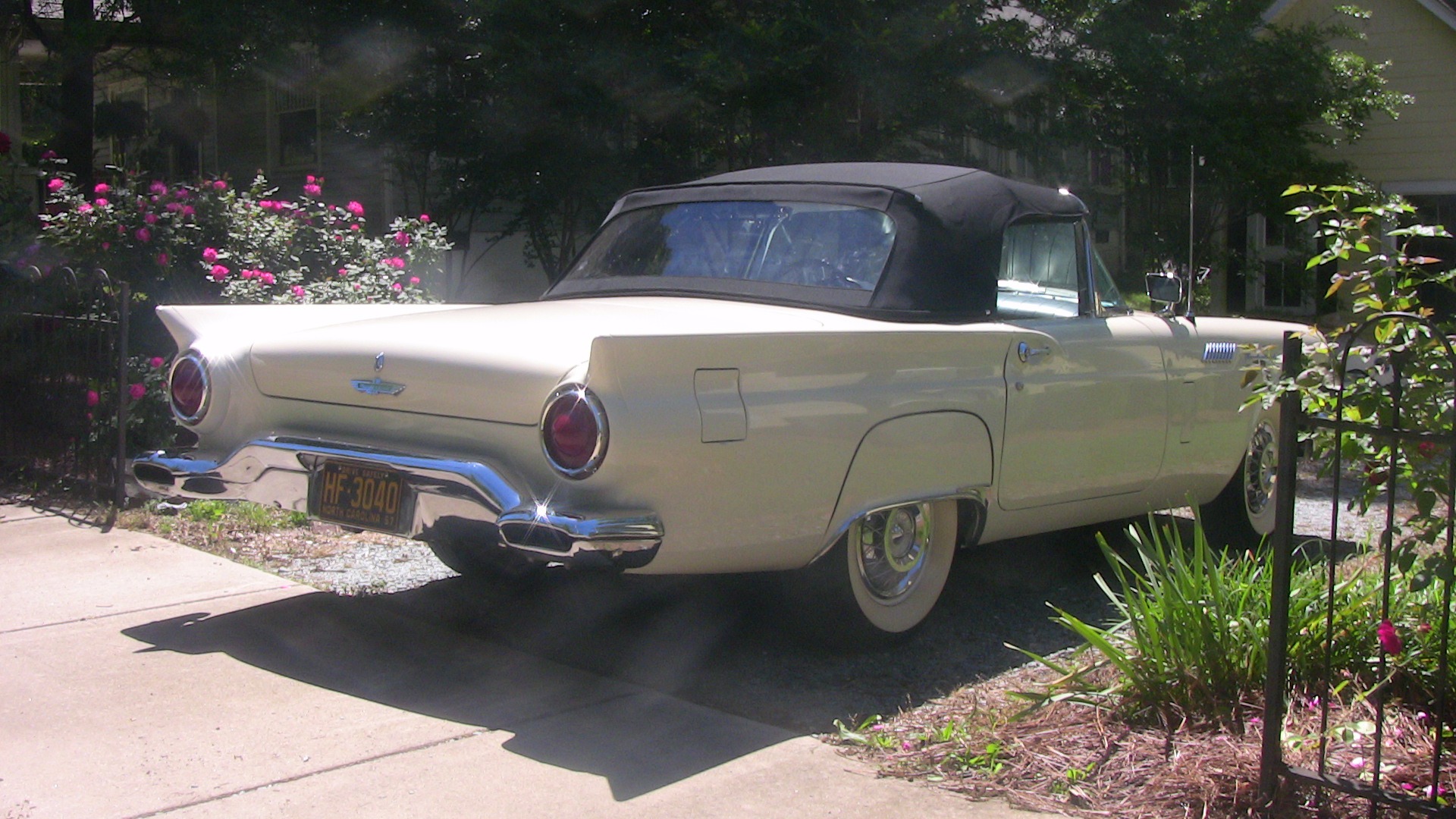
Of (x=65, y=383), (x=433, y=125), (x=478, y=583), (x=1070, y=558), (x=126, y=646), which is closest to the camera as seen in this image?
(x=126, y=646)

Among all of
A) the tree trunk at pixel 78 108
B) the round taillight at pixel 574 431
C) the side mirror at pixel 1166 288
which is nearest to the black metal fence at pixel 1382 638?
the round taillight at pixel 574 431

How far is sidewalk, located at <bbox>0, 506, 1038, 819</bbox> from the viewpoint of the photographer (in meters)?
3.30

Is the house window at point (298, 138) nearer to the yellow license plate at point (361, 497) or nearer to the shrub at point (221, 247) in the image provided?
the shrub at point (221, 247)

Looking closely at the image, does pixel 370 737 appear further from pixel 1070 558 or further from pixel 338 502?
pixel 1070 558

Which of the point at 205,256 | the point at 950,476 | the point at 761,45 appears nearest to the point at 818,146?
the point at 761,45

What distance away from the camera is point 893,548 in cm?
451

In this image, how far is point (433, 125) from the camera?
43.3 ft

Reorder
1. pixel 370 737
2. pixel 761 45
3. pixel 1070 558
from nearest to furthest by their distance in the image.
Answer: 1. pixel 370 737
2. pixel 1070 558
3. pixel 761 45

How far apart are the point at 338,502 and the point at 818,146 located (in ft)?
30.4

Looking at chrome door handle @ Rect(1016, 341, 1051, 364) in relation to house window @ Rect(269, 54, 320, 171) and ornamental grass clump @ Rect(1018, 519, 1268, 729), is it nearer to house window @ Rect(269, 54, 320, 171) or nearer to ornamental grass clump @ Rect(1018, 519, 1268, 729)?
ornamental grass clump @ Rect(1018, 519, 1268, 729)

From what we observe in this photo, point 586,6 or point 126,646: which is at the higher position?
point 586,6

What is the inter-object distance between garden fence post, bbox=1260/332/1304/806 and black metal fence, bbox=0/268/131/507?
533cm

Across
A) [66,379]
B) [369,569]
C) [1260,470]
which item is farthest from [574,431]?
[66,379]

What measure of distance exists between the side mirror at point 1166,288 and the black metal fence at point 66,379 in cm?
467
